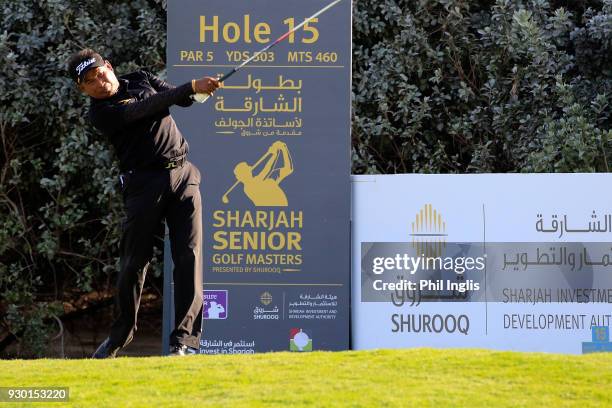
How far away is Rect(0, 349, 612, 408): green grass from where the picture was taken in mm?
5465

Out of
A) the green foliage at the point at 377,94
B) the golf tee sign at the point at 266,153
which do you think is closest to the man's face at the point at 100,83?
the golf tee sign at the point at 266,153

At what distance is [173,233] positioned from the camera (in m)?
7.45

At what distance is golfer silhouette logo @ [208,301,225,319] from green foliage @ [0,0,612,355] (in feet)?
8.61

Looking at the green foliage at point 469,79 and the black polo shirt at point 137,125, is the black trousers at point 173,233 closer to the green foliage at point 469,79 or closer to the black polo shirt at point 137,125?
the black polo shirt at point 137,125

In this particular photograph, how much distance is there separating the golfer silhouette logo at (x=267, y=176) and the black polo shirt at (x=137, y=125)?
6.60ft

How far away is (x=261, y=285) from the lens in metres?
9.47

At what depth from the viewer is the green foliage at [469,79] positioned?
37.9 feet

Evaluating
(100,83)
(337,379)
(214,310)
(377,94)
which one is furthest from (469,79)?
(337,379)

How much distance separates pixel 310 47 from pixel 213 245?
1.78m

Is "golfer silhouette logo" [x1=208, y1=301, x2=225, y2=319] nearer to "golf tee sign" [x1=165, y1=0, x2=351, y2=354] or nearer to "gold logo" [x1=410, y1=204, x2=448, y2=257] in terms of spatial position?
"golf tee sign" [x1=165, y1=0, x2=351, y2=354]

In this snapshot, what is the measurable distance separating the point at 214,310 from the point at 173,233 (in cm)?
208

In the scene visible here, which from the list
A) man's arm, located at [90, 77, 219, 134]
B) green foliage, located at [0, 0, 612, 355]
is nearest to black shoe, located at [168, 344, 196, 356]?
man's arm, located at [90, 77, 219, 134]

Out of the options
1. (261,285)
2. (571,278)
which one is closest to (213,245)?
(261,285)

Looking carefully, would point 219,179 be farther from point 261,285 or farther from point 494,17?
point 494,17
